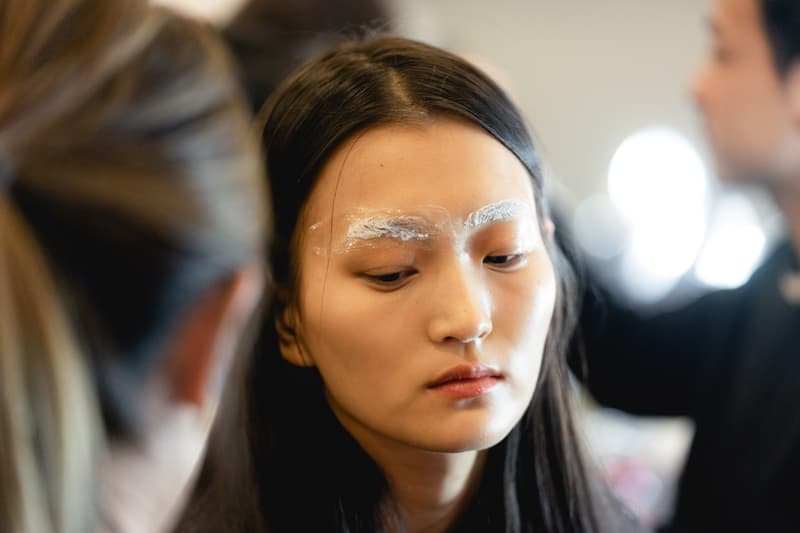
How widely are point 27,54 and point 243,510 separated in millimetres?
371

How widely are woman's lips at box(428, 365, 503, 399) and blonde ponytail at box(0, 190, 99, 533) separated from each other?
0.25 metres

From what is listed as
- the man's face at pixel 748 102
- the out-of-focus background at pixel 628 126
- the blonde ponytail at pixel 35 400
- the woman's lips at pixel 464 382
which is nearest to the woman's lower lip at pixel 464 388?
the woman's lips at pixel 464 382

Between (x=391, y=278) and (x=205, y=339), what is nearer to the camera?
(x=205, y=339)

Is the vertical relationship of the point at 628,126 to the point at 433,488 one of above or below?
above

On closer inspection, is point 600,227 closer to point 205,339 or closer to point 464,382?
point 464,382

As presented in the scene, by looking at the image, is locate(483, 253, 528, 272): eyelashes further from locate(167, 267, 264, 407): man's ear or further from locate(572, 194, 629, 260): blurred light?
locate(572, 194, 629, 260): blurred light

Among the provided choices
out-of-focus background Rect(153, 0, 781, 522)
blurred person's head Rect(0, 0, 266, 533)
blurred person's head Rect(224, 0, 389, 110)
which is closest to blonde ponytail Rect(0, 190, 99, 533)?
blurred person's head Rect(0, 0, 266, 533)

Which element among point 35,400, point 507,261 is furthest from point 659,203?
point 35,400

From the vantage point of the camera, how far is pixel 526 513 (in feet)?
2.42

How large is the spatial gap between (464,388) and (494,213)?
12 centimetres

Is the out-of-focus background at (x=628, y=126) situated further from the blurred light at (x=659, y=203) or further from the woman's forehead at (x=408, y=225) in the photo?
the woman's forehead at (x=408, y=225)

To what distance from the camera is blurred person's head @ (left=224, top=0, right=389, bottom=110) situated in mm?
1059

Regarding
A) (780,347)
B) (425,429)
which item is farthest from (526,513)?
(780,347)

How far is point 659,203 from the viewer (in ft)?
7.32
